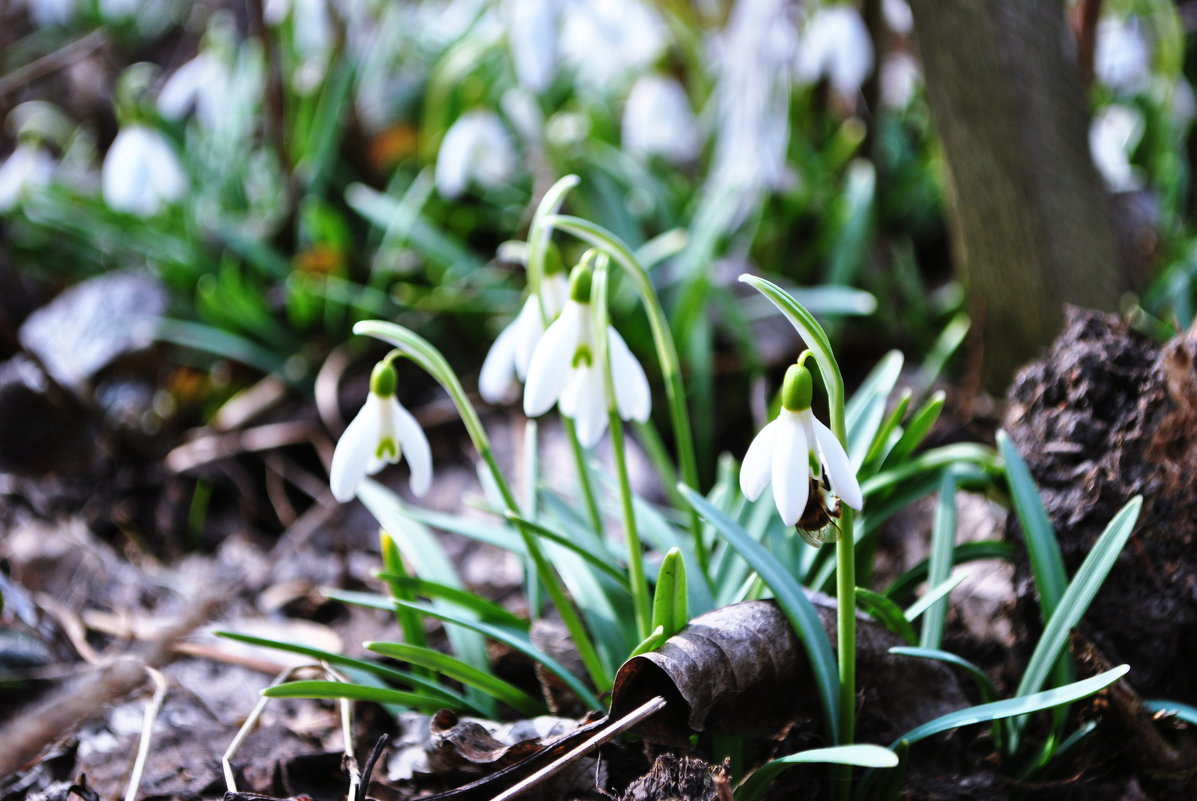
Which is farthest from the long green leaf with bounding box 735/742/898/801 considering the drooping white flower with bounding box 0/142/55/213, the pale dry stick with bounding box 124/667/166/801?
the drooping white flower with bounding box 0/142/55/213

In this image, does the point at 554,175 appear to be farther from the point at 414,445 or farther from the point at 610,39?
the point at 414,445

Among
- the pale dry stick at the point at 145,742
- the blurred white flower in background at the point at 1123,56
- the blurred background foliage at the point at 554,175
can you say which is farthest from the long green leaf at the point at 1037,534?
the blurred white flower in background at the point at 1123,56

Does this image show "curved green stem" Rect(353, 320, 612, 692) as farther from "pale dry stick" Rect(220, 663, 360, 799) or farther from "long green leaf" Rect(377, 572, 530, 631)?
"pale dry stick" Rect(220, 663, 360, 799)

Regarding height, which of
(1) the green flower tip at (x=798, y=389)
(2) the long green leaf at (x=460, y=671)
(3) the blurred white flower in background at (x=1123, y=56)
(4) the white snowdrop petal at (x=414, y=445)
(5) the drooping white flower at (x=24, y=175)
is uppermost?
(3) the blurred white flower in background at (x=1123, y=56)

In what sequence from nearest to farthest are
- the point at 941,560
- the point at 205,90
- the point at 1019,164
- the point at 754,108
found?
the point at 941,560 < the point at 1019,164 < the point at 754,108 < the point at 205,90

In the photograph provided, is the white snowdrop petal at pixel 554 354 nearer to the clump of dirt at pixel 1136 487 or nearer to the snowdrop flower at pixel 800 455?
the snowdrop flower at pixel 800 455

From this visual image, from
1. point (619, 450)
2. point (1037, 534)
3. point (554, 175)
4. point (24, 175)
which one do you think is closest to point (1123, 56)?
point (554, 175)
